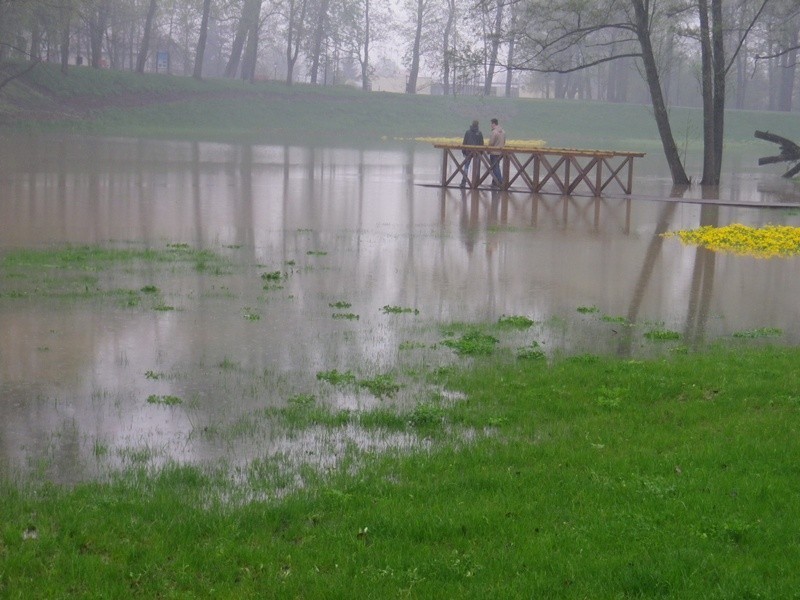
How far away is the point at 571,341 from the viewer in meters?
10.5

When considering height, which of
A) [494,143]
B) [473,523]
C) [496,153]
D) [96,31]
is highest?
[96,31]

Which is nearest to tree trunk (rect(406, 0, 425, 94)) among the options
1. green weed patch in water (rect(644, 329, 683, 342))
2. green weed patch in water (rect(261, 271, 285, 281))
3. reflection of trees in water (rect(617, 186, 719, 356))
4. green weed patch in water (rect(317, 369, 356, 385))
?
reflection of trees in water (rect(617, 186, 719, 356))

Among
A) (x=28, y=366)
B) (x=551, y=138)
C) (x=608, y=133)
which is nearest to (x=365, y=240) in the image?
(x=28, y=366)

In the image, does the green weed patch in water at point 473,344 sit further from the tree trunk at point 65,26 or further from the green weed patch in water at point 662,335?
the tree trunk at point 65,26

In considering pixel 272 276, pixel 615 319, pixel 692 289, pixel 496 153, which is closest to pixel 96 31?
pixel 496 153

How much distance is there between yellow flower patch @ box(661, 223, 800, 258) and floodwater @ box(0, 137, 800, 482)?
58cm

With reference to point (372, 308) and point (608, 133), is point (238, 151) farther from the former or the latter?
point (608, 133)

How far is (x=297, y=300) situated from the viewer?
12031mm

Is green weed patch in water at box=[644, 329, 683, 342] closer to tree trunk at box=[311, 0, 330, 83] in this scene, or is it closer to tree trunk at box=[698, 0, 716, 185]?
tree trunk at box=[698, 0, 716, 185]

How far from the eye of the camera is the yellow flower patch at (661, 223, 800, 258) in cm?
1775

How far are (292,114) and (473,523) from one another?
2678 inches

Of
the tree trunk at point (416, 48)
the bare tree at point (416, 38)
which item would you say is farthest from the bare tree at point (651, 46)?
the bare tree at point (416, 38)

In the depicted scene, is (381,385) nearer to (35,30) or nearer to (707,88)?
(707,88)

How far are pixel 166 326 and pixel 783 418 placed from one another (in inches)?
222
